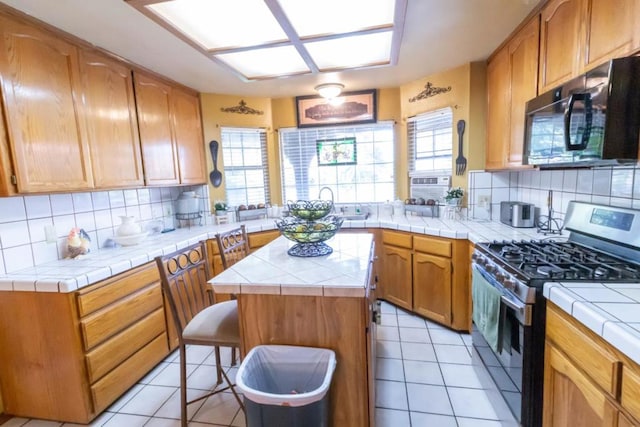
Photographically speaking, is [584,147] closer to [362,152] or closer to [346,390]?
[346,390]

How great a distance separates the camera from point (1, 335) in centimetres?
178

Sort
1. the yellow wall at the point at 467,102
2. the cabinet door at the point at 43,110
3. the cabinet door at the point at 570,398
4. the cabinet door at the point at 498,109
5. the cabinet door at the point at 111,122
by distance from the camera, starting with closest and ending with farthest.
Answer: the cabinet door at the point at 570,398
the cabinet door at the point at 43,110
the cabinet door at the point at 111,122
the cabinet door at the point at 498,109
the yellow wall at the point at 467,102

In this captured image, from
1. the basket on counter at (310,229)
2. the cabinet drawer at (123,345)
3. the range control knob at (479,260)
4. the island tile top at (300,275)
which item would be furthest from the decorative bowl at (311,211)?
the cabinet drawer at (123,345)

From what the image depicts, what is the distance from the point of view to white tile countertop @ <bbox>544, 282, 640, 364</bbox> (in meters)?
0.87

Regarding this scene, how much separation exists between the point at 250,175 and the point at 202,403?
94.5 inches

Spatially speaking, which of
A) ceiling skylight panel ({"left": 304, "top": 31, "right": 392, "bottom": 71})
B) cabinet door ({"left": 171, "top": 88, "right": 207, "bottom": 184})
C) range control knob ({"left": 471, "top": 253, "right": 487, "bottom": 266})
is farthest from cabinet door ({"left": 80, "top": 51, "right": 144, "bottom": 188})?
range control knob ({"left": 471, "top": 253, "right": 487, "bottom": 266})

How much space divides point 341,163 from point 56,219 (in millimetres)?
2645

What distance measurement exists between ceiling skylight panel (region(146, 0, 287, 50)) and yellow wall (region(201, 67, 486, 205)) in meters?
1.54

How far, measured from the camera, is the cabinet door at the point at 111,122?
2.11 meters

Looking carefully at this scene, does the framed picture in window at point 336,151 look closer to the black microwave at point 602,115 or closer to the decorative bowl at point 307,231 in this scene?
the decorative bowl at point 307,231

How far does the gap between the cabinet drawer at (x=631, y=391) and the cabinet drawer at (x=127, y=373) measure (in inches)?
94.1

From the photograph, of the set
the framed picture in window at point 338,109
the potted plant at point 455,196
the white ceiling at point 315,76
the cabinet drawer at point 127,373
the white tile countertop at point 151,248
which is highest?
the white ceiling at point 315,76

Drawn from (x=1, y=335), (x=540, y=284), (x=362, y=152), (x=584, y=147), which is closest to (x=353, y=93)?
(x=362, y=152)

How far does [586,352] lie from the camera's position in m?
1.05
